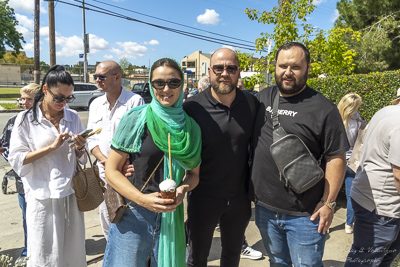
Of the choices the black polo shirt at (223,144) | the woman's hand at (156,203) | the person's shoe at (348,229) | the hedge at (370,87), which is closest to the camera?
the woman's hand at (156,203)

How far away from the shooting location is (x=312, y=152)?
6.76 ft

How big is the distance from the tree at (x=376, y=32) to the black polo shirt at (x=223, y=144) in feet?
27.7

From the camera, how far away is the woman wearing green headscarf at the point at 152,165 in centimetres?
184

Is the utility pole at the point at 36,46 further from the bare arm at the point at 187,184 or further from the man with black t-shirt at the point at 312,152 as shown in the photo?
the man with black t-shirt at the point at 312,152

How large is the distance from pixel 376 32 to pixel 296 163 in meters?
8.87

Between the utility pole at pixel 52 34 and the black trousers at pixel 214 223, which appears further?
the utility pole at pixel 52 34

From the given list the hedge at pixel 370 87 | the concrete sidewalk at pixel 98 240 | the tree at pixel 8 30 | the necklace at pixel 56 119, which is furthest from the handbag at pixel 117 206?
the tree at pixel 8 30

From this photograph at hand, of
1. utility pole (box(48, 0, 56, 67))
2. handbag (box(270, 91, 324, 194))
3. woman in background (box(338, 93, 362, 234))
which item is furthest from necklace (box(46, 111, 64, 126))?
utility pole (box(48, 0, 56, 67))

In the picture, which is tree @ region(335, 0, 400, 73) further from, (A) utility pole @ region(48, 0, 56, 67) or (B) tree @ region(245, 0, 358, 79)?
(A) utility pole @ region(48, 0, 56, 67)

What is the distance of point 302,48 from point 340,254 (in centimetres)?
261

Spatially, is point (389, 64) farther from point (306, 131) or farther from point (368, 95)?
point (306, 131)

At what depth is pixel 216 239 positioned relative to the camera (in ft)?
12.1

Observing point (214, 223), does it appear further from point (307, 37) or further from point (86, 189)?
point (307, 37)

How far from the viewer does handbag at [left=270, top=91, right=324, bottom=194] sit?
198 cm
